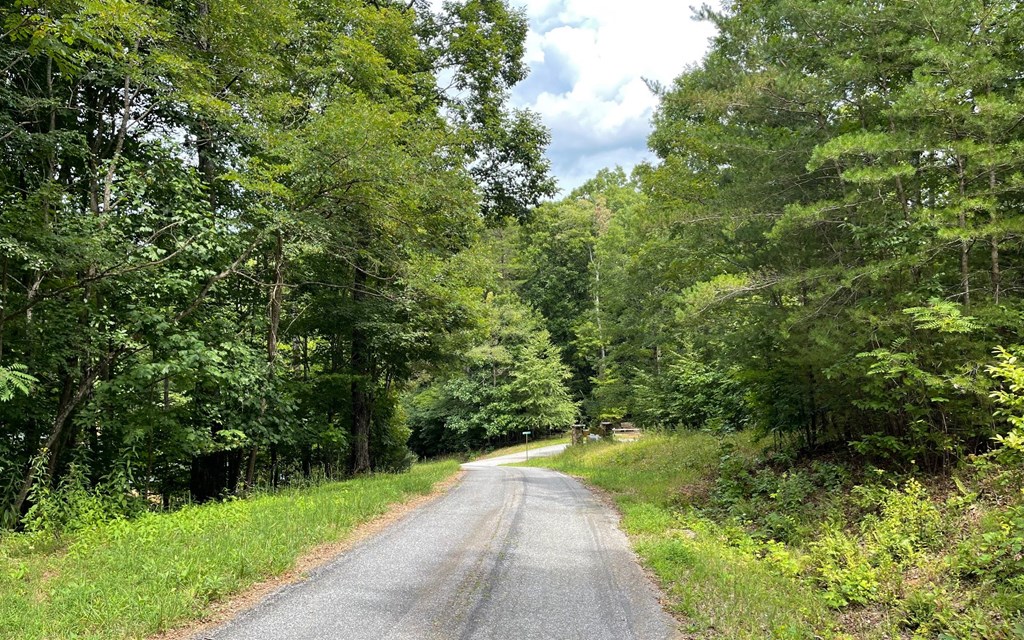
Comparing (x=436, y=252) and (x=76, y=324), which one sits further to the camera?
(x=436, y=252)

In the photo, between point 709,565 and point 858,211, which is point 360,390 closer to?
point 709,565

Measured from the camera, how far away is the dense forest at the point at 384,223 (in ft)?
22.2

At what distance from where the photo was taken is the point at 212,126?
10.6m

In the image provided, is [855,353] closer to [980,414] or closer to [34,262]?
[980,414]

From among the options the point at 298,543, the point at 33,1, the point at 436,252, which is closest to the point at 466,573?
the point at 298,543

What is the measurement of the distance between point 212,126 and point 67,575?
28.2 feet

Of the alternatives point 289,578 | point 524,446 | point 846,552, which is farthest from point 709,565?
point 524,446

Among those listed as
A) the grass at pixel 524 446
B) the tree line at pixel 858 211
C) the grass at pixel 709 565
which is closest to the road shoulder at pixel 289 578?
the grass at pixel 709 565

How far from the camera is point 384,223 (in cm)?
1103

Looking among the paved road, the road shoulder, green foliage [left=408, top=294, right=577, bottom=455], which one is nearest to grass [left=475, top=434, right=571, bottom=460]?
green foliage [left=408, top=294, right=577, bottom=455]

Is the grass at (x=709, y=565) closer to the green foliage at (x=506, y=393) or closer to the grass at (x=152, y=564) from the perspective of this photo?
the grass at (x=152, y=564)

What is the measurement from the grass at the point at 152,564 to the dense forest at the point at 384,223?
65.9 inches

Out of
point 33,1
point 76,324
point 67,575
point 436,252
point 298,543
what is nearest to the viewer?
point 67,575

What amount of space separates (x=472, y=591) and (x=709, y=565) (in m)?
2.66
